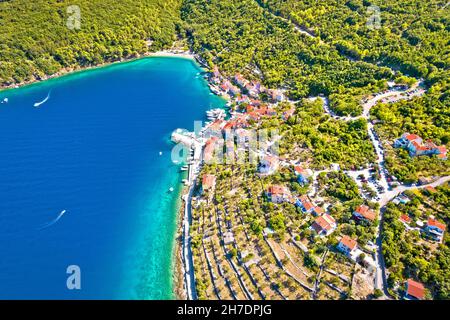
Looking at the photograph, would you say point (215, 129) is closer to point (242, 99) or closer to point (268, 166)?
point (242, 99)

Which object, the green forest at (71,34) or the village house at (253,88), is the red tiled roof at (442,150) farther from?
the green forest at (71,34)

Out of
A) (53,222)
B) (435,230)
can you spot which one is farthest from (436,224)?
(53,222)

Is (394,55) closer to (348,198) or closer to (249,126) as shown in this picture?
(249,126)

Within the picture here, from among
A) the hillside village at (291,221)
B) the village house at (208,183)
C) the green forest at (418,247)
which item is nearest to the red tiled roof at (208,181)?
the village house at (208,183)

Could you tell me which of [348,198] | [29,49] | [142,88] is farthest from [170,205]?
[29,49]

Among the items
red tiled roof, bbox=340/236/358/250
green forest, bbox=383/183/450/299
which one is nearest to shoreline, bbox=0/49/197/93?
green forest, bbox=383/183/450/299

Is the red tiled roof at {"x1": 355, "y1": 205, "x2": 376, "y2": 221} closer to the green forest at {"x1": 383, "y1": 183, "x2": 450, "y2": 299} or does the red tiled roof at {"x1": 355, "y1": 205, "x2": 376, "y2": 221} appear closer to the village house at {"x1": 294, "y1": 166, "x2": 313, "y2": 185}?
the green forest at {"x1": 383, "y1": 183, "x2": 450, "y2": 299}
